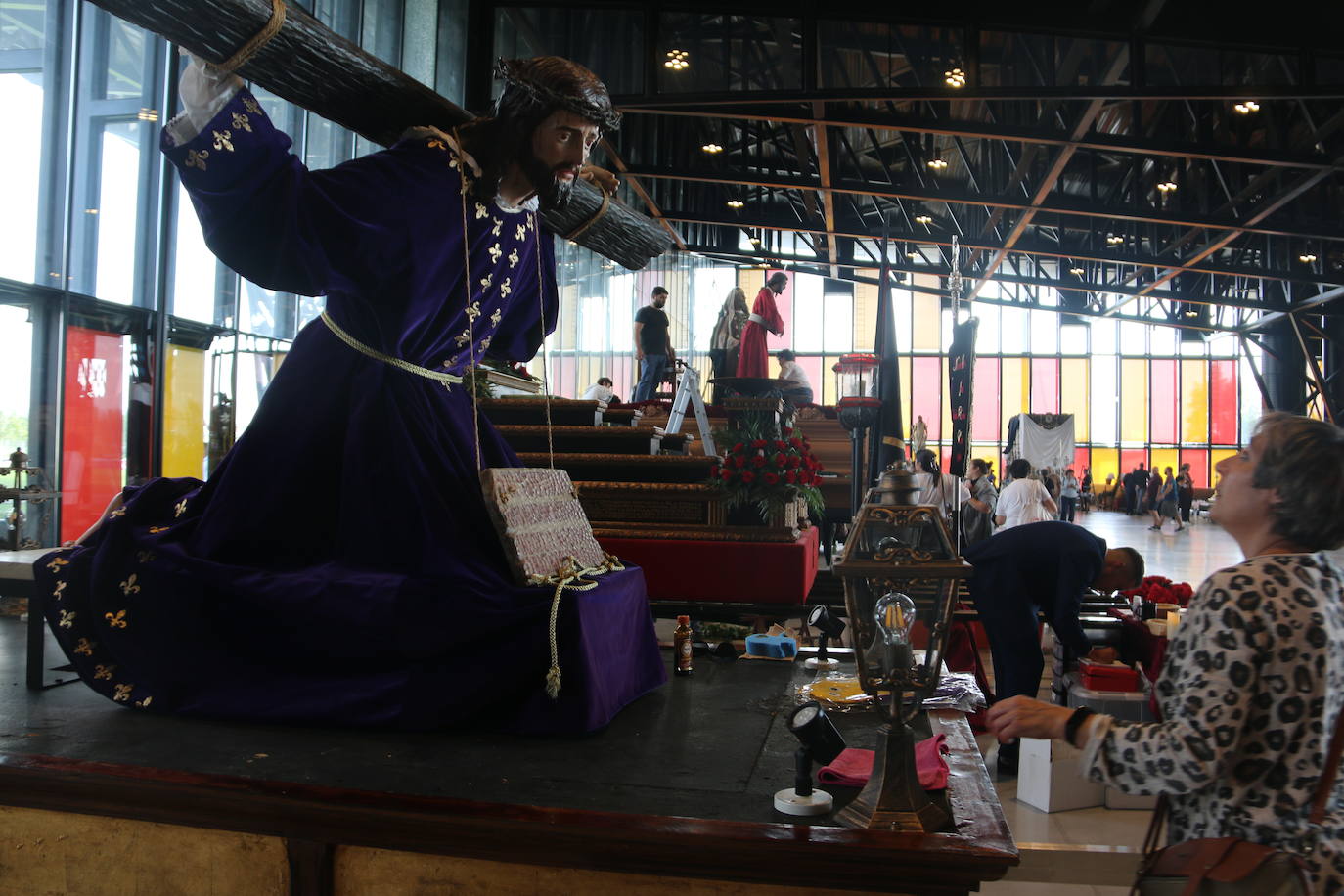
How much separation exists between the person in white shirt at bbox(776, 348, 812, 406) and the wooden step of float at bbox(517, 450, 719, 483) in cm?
495

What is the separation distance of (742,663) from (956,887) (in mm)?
1814

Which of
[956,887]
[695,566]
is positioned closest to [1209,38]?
[695,566]

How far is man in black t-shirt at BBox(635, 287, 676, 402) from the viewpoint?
453 inches

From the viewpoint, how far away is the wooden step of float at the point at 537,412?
6.20 metres

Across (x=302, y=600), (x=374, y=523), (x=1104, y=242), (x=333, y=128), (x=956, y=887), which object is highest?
(x=1104, y=242)

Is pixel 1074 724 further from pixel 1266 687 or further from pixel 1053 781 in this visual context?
pixel 1053 781

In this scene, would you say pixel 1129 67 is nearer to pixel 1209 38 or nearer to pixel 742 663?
pixel 1209 38

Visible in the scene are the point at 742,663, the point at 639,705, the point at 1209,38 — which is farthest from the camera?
the point at 1209,38

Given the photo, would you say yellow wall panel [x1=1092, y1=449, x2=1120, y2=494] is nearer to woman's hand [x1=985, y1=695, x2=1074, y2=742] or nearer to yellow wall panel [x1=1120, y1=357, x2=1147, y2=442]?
yellow wall panel [x1=1120, y1=357, x2=1147, y2=442]

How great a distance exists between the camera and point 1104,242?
17.2 metres

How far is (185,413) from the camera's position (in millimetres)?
7875

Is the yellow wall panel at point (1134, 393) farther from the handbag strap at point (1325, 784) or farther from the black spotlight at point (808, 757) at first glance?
the handbag strap at point (1325, 784)

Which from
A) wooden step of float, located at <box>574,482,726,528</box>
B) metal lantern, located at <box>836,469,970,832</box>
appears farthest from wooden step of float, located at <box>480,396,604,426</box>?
metal lantern, located at <box>836,469,970,832</box>

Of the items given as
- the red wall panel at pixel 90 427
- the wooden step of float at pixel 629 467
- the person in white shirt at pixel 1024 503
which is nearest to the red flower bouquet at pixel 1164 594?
the person in white shirt at pixel 1024 503
